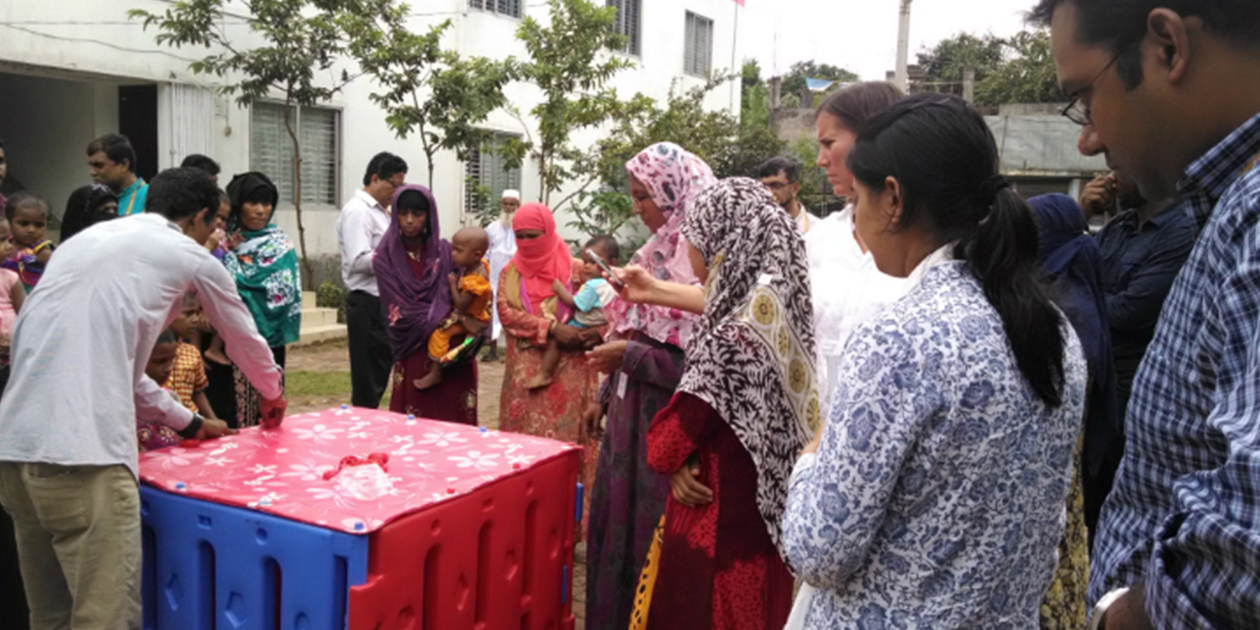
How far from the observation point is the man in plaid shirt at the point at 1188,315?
91 cm

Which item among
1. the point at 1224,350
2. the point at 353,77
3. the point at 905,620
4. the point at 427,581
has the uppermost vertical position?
the point at 353,77

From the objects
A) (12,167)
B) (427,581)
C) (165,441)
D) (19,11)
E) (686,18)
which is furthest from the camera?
(686,18)

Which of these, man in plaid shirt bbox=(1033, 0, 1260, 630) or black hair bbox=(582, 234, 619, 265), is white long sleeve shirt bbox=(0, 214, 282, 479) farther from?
black hair bbox=(582, 234, 619, 265)

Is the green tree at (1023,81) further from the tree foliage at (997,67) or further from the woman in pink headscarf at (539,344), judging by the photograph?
the woman in pink headscarf at (539,344)

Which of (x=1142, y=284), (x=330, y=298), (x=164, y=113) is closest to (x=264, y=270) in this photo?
(x=1142, y=284)

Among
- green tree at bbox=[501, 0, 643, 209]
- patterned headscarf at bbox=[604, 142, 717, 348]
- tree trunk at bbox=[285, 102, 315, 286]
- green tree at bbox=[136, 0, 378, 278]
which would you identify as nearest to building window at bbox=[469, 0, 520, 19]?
green tree at bbox=[501, 0, 643, 209]

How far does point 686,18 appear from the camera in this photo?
1828cm

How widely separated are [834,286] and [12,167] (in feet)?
35.1

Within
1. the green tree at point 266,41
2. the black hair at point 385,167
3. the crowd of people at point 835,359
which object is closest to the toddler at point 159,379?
the crowd of people at point 835,359

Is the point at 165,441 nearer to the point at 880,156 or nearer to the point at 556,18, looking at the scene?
the point at 880,156

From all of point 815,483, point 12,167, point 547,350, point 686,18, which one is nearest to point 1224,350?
point 815,483

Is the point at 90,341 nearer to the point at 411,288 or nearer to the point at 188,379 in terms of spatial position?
the point at 188,379

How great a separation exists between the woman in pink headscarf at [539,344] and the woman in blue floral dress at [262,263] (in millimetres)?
1172

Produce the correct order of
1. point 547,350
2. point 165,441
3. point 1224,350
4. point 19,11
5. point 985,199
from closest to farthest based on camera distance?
point 1224,350 → point 985,199 → point 165,441 → point 547,350 → point 19,11
